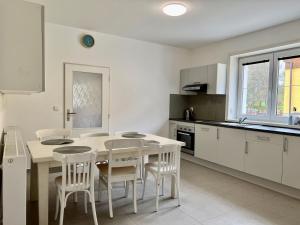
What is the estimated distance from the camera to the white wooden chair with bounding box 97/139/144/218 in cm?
235

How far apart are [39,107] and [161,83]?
2.57m

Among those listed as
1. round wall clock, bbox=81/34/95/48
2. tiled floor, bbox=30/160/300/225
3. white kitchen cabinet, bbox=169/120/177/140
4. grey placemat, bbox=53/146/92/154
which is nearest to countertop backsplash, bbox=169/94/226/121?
white kitchen cabinet, bbox=169/120/177/140

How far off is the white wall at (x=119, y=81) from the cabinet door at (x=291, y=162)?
269cm

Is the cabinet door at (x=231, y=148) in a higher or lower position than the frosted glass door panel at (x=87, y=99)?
lower

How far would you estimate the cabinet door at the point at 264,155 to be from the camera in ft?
10.4

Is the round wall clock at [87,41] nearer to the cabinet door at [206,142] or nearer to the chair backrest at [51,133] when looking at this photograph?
the chair backrest at [51,133]

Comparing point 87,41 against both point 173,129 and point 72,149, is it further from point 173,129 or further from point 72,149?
point 173,129

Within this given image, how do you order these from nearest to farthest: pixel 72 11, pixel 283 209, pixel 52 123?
pixel 283 209
pixel 72 11
pixel 52 123

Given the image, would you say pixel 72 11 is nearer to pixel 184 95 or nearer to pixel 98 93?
pixel 98 93

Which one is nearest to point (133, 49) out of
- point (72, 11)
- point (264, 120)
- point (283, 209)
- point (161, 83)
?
point (161, 83)

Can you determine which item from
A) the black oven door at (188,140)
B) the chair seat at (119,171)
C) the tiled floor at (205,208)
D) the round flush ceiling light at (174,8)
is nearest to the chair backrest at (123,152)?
the chair seat at (119,171)

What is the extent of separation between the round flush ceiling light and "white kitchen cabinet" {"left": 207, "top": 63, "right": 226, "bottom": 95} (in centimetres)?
171

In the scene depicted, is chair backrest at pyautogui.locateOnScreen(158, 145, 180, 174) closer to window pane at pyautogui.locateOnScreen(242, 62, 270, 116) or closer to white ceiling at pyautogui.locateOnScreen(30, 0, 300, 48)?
white ceiling at pyautogui.locateOnScreen(30, 0, 300, 48)

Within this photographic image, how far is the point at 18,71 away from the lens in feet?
6.19
